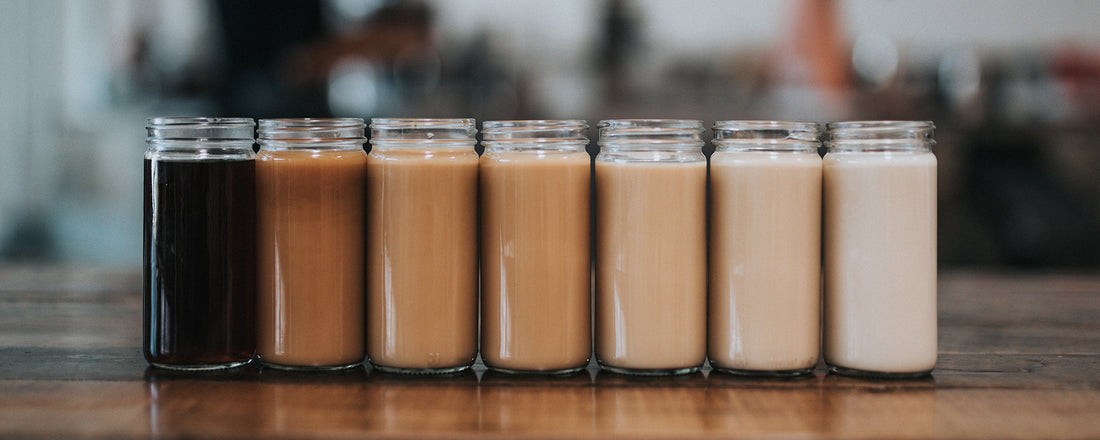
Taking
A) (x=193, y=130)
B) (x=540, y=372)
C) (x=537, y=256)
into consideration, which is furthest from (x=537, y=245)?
(x=193, y=130)

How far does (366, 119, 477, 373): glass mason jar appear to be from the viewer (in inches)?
31.5

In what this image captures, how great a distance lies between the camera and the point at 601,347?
827mm

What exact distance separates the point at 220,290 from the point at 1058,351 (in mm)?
832

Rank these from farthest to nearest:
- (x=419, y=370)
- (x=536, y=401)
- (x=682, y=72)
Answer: (x=682, y=72) → (x=419, y=370) → (x=536, y=401)

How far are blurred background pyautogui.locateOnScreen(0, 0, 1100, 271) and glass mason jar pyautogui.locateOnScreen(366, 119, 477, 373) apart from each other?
1584 millimetres

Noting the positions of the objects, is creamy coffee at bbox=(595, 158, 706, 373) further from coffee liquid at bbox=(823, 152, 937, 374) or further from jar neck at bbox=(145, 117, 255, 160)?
jar neck at bbox=(145, 117, 255, 160)

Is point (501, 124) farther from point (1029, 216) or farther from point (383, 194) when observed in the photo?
point (1029, 216)

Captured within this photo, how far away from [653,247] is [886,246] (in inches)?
8.0

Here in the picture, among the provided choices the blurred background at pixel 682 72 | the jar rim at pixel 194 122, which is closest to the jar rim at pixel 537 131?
the jar rim at pixel 194 122

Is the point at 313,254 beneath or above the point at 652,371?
above

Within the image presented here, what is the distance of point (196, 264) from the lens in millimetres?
821

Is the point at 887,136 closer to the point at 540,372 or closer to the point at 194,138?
the point at 540,372

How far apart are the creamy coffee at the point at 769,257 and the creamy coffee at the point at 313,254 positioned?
332mm

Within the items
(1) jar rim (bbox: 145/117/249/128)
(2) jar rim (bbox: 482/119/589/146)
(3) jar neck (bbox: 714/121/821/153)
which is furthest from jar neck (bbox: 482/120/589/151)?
(1) jar rim (bbox: 145/117/249/128)
